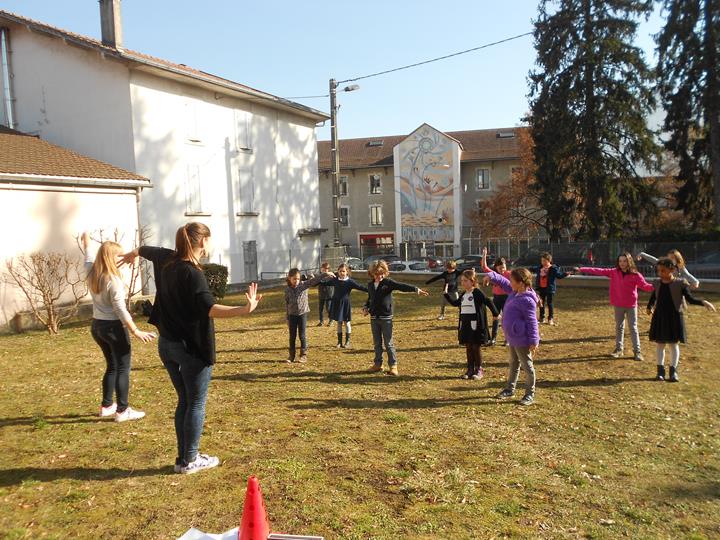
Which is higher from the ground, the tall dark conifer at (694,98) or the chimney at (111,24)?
the chimney at (111,24)

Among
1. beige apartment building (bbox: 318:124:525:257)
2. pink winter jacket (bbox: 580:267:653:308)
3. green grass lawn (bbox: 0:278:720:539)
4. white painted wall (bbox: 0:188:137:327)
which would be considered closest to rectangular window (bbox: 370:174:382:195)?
beige apartment building (bbox: 318:124:525:257)

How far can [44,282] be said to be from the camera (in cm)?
1345

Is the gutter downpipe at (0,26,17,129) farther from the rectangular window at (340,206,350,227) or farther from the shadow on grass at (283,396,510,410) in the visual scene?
the rectangular window at (340,206,350,227)

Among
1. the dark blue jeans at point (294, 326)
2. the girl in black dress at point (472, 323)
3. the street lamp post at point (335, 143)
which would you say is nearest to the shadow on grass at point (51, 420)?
the dark blue jeans at point (294, 326)

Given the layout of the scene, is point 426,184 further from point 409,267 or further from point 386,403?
point 386,403

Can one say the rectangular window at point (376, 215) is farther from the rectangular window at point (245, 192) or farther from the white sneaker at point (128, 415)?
the white sneaker at point (128, 415)

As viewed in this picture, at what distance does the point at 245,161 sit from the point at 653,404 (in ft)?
76.6

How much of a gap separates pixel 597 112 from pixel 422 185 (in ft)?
79.5

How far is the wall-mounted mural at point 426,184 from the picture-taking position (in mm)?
48750

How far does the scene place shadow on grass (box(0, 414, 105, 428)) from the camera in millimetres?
6258

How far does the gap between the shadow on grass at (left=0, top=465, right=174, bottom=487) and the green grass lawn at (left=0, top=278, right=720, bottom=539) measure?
0.06 ft

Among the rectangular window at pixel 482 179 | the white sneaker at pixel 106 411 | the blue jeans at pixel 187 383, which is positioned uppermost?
the rectangular window at pixel 482 179

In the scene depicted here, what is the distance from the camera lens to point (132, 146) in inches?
831

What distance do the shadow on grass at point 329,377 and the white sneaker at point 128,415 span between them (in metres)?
2.06
